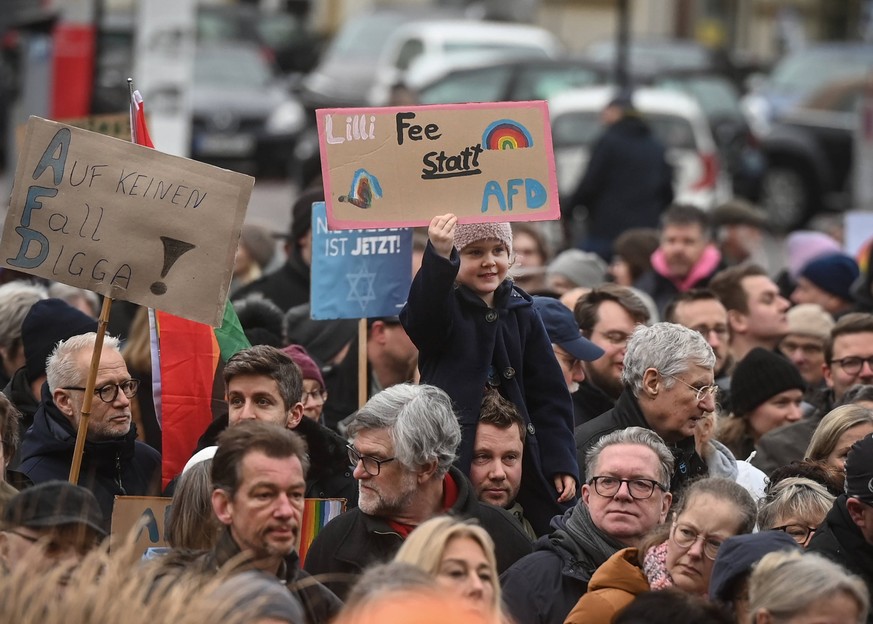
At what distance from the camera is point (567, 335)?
26.2ft

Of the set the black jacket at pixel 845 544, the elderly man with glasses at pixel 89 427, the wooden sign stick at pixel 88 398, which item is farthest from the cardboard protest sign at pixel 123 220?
the black jacket at pixel 845 544

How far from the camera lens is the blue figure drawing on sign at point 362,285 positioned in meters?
8.45

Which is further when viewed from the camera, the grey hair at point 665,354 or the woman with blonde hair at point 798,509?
the grey hair at point 665,354

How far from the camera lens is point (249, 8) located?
1459 inches

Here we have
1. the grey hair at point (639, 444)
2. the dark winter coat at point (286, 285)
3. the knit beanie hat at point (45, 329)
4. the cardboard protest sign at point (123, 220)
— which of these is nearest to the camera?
the grey hair at point (639, 444)

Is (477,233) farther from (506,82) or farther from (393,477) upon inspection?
(506,82)

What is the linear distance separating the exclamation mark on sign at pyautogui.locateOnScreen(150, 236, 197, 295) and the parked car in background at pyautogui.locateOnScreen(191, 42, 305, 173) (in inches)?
735

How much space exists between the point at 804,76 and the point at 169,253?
64.1 ft

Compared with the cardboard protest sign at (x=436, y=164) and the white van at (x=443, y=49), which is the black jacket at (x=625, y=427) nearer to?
the cardboard protest sign at (x=436, y=164)

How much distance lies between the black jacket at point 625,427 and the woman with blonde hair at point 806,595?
6.22 ft

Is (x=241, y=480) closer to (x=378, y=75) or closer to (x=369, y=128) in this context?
(x=369, y=128)

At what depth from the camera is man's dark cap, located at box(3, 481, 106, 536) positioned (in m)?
5.18

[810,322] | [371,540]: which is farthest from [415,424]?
[810,322]

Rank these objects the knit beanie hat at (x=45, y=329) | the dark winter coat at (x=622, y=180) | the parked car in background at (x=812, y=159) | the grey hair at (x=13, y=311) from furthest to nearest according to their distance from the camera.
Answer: the parked car in background at (x=812, y=159), the dark winter coat at (x=622, y=180), the grey hair at (x=13, y=311), the knit beanie hat at (x=45, y=329)
